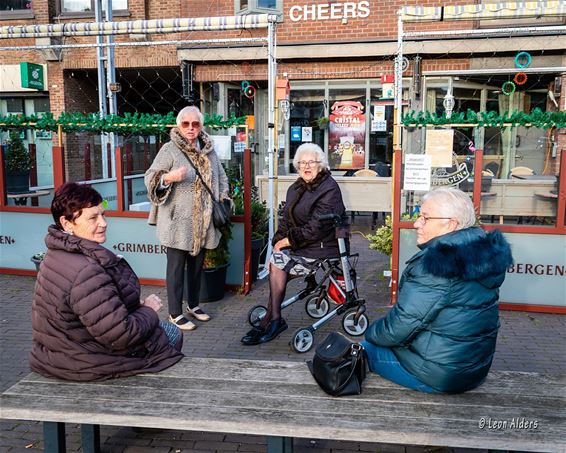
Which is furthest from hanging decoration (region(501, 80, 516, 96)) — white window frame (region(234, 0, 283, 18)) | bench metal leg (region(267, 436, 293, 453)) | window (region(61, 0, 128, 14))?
bench metal leg (region(267, 436, 293, 453))

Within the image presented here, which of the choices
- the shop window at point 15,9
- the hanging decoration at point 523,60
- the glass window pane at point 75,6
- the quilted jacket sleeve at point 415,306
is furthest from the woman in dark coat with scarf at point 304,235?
the shop window at point 15,9

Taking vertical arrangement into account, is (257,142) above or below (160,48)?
below

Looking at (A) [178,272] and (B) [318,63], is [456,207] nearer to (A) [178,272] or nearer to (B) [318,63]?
(A) [178,272]

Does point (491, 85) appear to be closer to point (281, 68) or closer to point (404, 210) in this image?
point (281, 68)

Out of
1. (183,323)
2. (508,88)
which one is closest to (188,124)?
(183,323)

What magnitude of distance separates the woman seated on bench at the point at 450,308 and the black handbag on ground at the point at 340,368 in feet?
0.58

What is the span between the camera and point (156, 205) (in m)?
5.43

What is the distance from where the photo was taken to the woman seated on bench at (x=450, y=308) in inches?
108

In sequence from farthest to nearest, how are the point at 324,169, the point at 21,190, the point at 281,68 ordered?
1. the point at 281,68
2. the point at 21,190
3. the point at 324,169

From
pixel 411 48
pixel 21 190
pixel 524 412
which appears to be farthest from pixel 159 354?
pixel 411 48

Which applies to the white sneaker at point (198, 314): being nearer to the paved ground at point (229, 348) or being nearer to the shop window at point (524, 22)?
the paved ground at point (229, 348)

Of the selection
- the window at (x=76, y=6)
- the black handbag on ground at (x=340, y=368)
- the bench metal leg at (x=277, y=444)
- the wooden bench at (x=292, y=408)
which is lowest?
the bench metal leg at (x=277, y=444)

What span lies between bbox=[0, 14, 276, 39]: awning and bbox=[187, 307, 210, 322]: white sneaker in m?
3.03

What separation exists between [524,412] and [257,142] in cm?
1204
